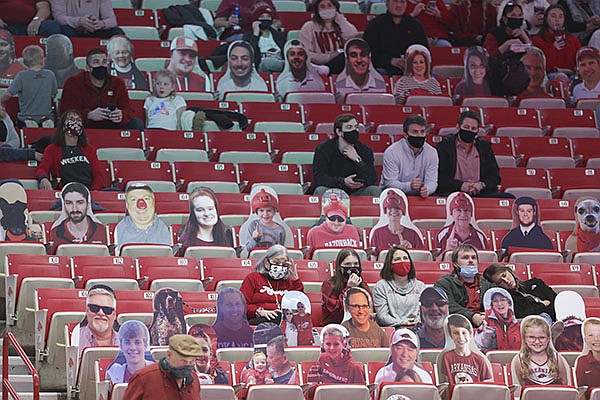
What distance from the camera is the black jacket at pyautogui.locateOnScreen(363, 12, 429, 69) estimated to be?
50.9 feet

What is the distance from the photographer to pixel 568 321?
1048 cm

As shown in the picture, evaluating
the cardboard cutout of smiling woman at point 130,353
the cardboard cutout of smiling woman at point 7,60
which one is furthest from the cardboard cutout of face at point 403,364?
the cardboard cutout of smiling woman at point 7,60

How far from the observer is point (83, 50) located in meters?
14.9

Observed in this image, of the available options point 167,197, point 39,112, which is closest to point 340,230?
point 167,197

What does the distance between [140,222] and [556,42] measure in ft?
20.9

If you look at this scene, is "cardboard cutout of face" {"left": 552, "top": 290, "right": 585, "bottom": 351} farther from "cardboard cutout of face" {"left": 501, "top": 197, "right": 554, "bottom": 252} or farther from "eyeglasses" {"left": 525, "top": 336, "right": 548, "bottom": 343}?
"cardboard cutout of face" {"left": 501, "top": 197, "right": 554, "bottom": 252}

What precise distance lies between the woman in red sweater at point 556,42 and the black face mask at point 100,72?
16.5 feet

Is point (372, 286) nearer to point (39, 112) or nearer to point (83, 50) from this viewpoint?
point (39, 112)

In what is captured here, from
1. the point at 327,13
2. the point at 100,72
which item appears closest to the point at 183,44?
the point at 100,72

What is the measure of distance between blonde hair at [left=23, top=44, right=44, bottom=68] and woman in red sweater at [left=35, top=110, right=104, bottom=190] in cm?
128

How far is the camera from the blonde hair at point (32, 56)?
535 inches

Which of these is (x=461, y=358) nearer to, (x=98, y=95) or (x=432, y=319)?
(x=432, y=319)

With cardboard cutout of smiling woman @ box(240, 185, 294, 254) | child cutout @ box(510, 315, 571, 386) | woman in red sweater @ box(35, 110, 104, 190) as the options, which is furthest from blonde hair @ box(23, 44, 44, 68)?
child cutout @ box(510, 315, 571, 386)

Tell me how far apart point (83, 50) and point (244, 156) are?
2.34m
